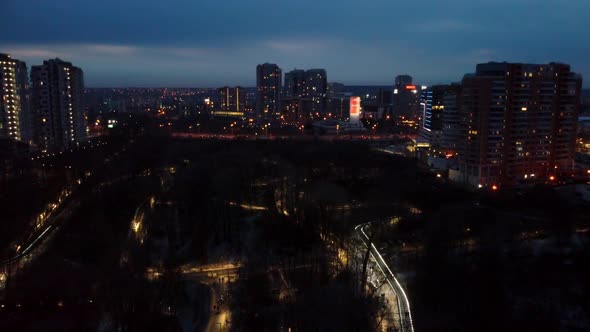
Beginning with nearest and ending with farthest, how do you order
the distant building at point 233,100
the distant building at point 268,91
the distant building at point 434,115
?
the distant building at point 434,115 → the distant building at point 268,91 → the distant building at point 233,100

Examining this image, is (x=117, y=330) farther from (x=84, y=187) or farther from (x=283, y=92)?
(x=283, y=92)

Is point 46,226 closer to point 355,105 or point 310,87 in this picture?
point 355,105

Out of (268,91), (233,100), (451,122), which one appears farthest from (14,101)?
(233,100)

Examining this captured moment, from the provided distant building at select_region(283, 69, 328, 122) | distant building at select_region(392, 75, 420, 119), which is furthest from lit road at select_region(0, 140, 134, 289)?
distant building at select_region(392, 75, 420, 119)

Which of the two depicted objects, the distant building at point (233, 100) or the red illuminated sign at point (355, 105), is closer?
the red illuminated sign at point (355, 105)

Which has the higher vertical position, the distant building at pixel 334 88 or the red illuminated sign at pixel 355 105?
the distant building at pixel 334 88

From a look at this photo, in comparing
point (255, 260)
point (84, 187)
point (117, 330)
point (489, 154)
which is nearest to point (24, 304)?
point (117, 330)

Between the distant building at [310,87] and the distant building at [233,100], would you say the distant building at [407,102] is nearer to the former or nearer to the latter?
the distant building at [310,87]

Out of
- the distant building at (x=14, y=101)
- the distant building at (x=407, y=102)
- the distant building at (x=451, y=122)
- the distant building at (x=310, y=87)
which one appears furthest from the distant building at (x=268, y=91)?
the distant building at (x=451, y=122)
